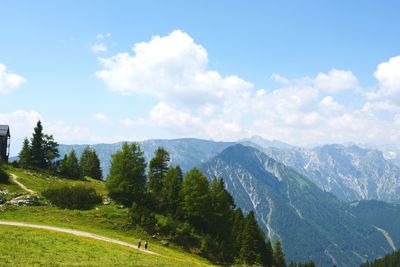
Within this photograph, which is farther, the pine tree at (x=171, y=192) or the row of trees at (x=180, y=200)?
the pine tree at (x=171, y=192)

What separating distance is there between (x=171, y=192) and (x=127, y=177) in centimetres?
946

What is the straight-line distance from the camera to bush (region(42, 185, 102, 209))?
71062mm

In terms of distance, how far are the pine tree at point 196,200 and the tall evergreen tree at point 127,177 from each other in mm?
9168

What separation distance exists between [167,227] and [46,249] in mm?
33740

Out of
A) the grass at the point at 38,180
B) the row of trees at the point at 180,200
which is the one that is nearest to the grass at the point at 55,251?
the row of trees at the point at 180,200

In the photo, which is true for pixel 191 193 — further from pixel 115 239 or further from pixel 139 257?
pixel 139 257

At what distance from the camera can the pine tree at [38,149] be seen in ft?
326

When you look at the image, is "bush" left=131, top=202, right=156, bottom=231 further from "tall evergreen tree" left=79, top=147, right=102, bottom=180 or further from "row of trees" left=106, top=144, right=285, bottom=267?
"tall evergreen tree" left=79, top=147, right=102, bottom=180

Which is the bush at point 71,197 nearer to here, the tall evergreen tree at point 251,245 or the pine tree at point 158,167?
the pine tree at point 158,167

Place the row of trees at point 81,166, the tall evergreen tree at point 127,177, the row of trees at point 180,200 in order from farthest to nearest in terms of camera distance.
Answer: the row of trees at point 81,166 → the tall evergreen tree at point 127,177 → the row of trees at point 180,200

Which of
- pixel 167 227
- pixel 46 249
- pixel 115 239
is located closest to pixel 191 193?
pixel 167 227

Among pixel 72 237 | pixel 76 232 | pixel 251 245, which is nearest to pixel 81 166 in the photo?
pixel 251 245

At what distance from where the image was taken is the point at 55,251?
1585 inches

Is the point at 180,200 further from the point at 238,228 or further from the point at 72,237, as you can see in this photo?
the point at 72,237
